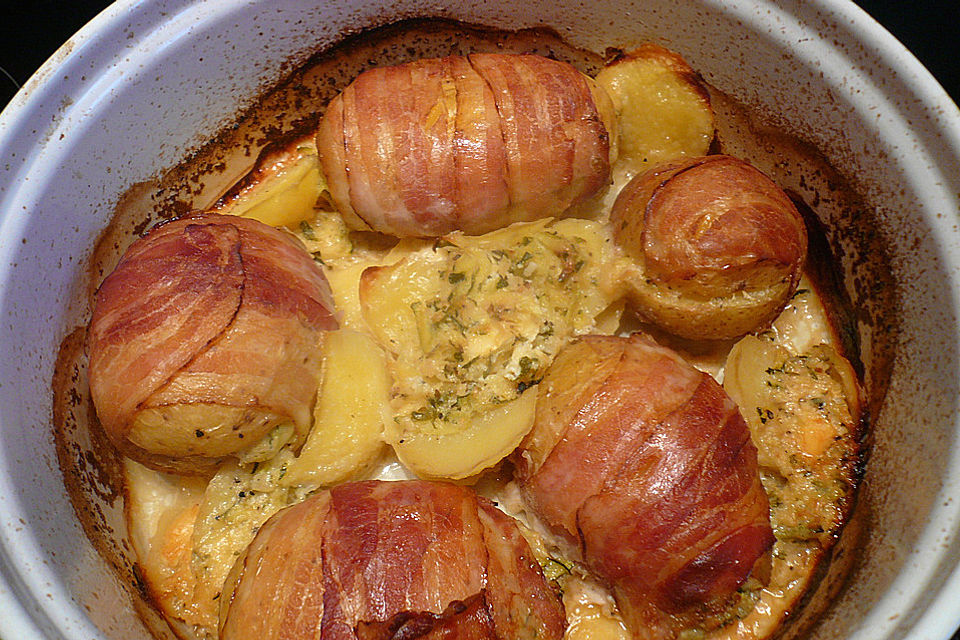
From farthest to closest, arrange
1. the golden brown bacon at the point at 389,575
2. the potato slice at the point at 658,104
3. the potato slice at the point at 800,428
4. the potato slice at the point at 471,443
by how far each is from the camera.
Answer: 1. the potato slice at the point at 658,104
2. the potato slice at the point at 800,428
3. the potato slice at the point at 471,443
4. the golden brown bacon at the point at 389,575

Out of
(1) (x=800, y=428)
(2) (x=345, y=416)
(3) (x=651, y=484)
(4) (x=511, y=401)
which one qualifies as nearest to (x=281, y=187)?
(2) (x=345, y=416)

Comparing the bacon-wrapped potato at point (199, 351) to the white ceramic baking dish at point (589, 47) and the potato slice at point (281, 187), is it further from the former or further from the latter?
the potato slice at point (281, 187)

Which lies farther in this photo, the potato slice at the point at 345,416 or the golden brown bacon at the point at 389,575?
the potato slice at the point at 345,416

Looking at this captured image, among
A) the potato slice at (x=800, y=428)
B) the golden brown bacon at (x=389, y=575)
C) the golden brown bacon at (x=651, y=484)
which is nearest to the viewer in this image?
the golden brown bacon at (x=389, y=575)

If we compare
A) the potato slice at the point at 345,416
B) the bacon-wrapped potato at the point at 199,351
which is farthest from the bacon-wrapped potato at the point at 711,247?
the bacon-wrapped potato at the point at 199,351

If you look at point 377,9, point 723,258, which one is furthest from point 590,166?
point 377,9

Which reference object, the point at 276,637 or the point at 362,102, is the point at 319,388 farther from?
the point at 362,102
